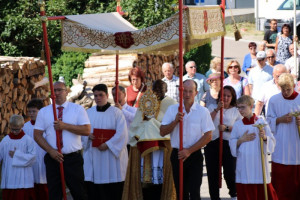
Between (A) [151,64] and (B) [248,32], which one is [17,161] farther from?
(B) [248,32]

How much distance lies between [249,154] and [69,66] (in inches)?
368

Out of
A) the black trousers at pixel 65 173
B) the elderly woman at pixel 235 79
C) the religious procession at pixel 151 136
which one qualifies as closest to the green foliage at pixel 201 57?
the elderly woman at pixel 235 79

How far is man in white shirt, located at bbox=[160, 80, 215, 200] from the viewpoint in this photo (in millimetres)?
9398

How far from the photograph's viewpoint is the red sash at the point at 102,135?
1036cm

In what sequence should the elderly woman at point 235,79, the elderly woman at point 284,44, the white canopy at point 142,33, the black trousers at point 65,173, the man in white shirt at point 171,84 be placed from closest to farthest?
the white canopy at point 142,33 → the black trousers at point 65,173 → the elderly woman at point 235,79 → the man in white shirt at point 171,84 → the elderly woman at point 284,44

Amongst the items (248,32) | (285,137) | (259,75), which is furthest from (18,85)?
(248,32)

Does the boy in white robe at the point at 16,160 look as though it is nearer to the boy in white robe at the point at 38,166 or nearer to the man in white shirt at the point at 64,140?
the boy in white robe at the point at 38,166

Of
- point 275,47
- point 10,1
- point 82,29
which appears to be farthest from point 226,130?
point 10,1

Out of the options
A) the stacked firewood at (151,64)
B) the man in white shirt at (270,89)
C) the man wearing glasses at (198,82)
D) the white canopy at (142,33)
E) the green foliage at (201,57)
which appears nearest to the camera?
the white canopy at (142,33)

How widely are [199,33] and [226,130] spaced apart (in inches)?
76.8

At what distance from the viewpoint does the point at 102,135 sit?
10367mm

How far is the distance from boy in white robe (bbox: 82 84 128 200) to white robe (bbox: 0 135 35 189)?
81 centimetres

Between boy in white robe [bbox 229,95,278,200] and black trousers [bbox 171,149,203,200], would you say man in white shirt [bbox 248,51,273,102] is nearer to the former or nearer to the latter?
boy in white robe [bbox 229,95,278,200]

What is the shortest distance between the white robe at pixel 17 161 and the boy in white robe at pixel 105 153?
2.66ft
